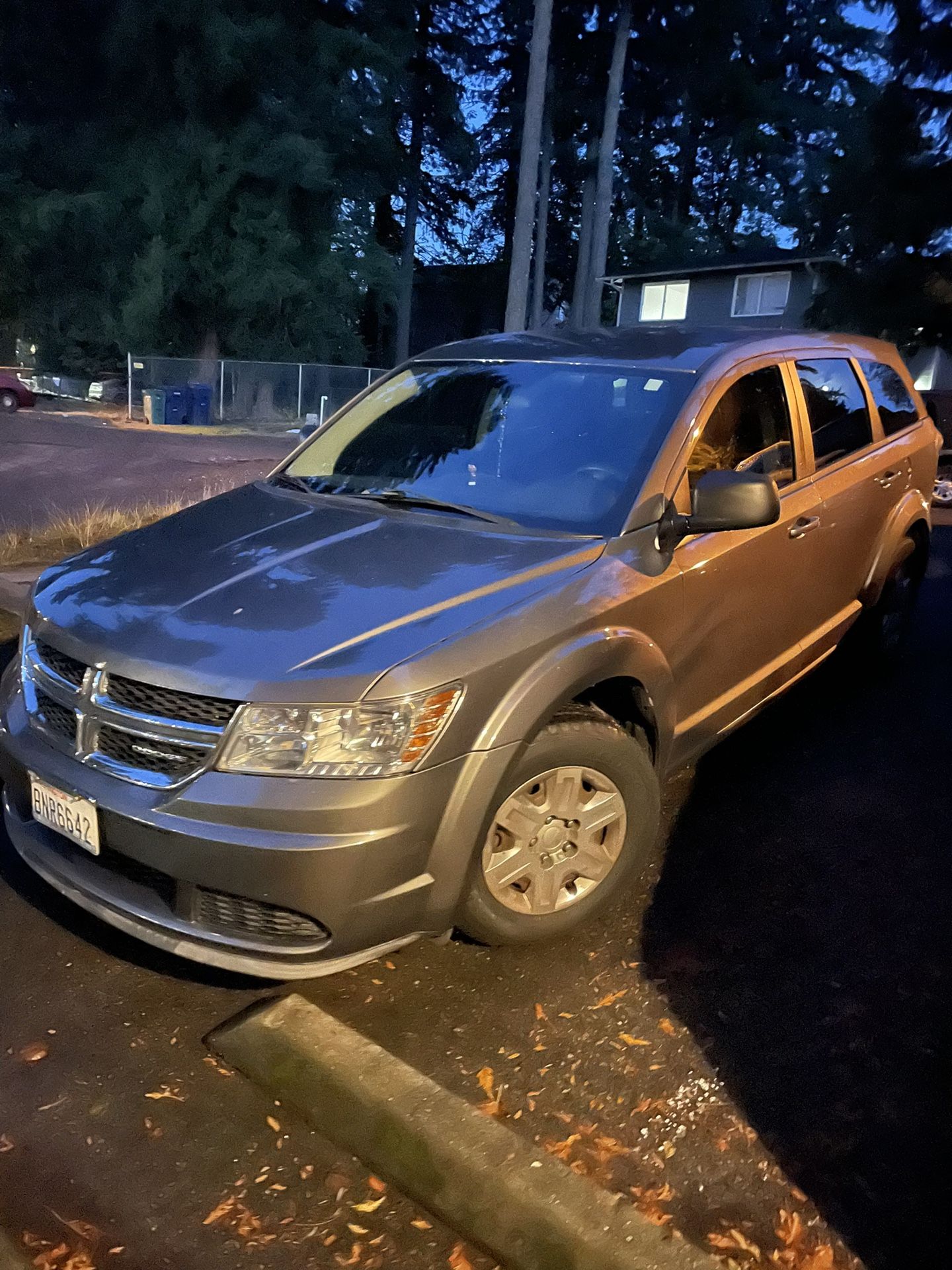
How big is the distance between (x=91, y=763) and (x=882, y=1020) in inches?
90.1

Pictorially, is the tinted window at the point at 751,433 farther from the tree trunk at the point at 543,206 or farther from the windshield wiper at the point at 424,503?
the tree trunk at the point at 543,206

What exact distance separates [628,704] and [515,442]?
3.58ft

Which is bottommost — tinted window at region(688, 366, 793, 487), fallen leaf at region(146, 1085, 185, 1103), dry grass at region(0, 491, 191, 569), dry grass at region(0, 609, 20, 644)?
fallen leaf at region(146, 1085, 185, 1103)

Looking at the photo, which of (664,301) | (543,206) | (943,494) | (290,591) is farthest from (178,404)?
(290,591)

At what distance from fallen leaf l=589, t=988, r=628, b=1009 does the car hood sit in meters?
1.17

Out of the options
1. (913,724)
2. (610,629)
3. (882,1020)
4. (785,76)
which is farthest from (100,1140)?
(785,76)

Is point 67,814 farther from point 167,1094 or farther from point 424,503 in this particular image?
point 424,503

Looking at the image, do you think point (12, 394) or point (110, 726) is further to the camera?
point (12, 394)

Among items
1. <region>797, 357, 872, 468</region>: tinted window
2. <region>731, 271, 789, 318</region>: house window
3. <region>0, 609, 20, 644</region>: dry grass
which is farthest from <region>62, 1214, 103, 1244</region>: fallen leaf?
<region>731, 271, 789, 318</region>: house window

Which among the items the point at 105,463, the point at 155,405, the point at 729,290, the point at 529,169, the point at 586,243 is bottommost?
the point at 105,463

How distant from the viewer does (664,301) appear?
34.2 m

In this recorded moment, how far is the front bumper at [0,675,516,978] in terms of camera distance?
2.48 m

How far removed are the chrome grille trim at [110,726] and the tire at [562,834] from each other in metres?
0.77

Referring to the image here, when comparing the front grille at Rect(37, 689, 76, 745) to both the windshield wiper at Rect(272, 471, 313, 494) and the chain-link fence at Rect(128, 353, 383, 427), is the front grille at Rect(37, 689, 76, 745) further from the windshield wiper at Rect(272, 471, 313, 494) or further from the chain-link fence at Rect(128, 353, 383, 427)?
the chain-link fence at Rect(128, 353, 383, 427)
